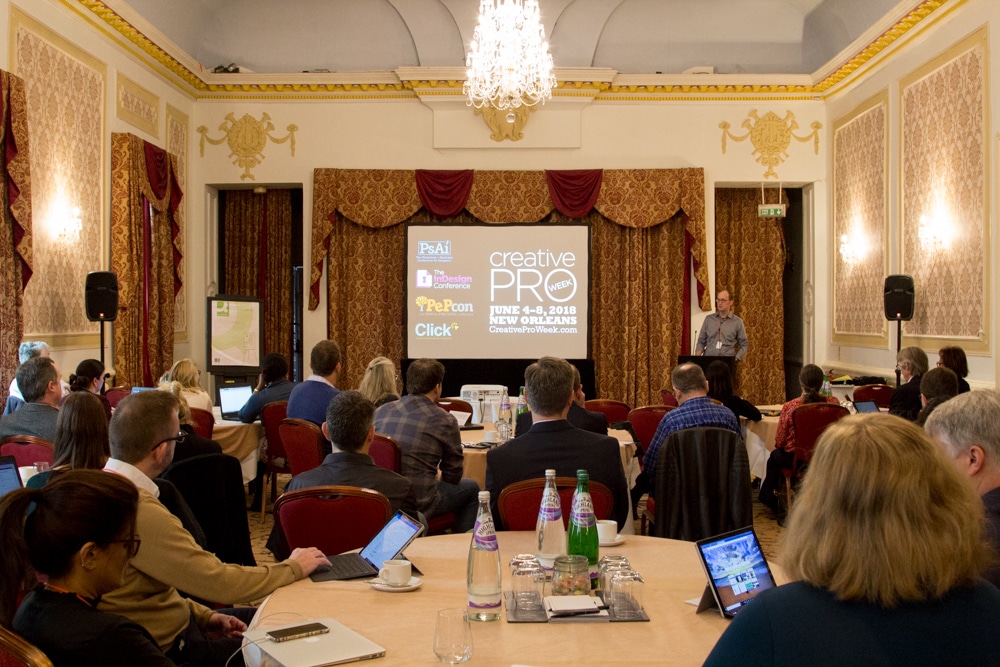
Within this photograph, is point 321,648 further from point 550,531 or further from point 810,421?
point 810,421

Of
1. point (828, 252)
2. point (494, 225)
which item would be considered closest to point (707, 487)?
point (494, 225)

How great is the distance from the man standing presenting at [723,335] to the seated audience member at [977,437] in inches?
289

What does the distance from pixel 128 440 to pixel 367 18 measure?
9.25 metres

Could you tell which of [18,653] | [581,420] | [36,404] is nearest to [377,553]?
[18,653]

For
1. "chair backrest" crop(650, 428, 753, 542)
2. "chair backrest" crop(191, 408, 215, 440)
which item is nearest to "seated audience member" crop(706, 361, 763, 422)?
"chair backrest" crop(650, 428, 753, 542)

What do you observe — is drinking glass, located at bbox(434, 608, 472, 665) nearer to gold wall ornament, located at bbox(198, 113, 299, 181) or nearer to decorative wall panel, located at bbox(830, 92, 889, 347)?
decorative wall panel, located at bbox(830, 92, 889, 347)

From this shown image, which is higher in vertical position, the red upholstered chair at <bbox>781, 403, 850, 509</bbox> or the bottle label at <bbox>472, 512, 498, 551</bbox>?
the bottle label at <bbox>472, 512, 498, 551</bbox>

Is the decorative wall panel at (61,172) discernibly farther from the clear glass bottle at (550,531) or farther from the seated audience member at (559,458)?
the clear glass bottle at (550,531)

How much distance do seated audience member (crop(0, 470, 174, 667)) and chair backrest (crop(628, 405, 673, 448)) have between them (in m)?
4.46

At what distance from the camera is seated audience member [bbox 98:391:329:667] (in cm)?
209

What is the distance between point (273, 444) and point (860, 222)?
677 centimetres

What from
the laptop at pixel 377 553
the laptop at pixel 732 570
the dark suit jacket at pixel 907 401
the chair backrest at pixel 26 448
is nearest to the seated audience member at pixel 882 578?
the laptop at pixel 732 570

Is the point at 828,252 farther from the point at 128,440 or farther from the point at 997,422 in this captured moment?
the point at 128,440

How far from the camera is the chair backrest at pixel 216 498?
325 cm
